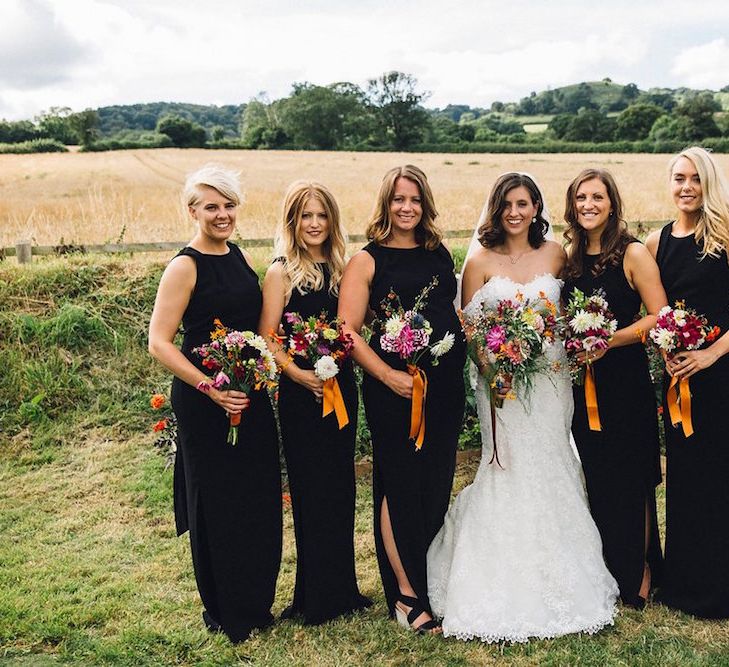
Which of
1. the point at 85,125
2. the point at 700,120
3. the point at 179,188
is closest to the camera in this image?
the point at 179,188

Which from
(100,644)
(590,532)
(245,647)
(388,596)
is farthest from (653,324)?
(100,644)

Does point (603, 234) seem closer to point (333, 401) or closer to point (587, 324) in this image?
point (587, 324)

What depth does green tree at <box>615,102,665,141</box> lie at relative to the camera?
6319 centimetres

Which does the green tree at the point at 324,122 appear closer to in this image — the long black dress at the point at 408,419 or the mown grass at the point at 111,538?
the mown grass at the point at 111,538

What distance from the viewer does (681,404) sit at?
4375 mm

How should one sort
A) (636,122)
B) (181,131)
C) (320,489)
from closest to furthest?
(320,489) < (181,131) < (636,122)

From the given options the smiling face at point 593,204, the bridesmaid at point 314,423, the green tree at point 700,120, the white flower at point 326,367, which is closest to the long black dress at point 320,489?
the bridesmaid at point 314,423

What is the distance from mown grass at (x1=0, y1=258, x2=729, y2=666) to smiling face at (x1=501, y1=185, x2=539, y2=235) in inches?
94.4

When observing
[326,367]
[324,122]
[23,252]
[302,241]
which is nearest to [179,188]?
[23,252]

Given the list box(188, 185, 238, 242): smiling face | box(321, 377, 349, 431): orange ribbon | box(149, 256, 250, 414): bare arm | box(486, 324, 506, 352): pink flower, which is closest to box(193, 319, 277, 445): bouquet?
box(149, 256, 250, 414): bare arm

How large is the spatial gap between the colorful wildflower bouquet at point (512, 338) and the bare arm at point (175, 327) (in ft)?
4.47

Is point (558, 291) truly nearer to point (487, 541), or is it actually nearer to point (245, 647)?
point (487, 541)

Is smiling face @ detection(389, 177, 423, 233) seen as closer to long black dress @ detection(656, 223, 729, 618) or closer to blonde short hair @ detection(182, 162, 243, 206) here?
blonde short hair @ detection(182, 162, 243, 206)

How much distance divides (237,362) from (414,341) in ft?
3.10
